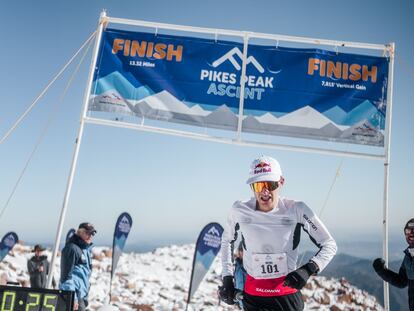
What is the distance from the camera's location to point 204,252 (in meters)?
9.37

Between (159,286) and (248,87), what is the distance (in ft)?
33.0

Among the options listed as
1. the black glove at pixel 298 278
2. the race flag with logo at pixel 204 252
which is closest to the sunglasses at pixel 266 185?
the black glove at pixel 298 278

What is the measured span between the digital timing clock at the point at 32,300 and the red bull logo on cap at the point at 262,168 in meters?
2.10

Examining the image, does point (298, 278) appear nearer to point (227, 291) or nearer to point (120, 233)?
point (227, 291)

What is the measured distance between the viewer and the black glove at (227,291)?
3.15 m

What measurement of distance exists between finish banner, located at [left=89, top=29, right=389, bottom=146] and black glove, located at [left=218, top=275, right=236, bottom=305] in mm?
3828

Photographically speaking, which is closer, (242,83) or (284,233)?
(284,233)

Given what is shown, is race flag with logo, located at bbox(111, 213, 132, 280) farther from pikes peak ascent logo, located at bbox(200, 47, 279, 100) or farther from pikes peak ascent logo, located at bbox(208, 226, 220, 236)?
pikes peak ascent logo, located at bbox(200, 47, 279, 100)

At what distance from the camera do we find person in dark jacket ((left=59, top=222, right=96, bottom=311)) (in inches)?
217

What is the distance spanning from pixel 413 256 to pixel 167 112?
4497 mm

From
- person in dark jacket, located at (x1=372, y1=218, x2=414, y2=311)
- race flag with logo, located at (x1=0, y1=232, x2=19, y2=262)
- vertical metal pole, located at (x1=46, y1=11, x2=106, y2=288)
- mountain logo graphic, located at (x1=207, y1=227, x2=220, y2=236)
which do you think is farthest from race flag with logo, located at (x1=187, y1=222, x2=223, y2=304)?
race flag with logo, located at (x1=0, y1=232, x2=19, y2=262)

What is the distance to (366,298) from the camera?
1393cm

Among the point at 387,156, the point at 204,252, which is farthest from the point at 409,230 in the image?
the point at 204,252

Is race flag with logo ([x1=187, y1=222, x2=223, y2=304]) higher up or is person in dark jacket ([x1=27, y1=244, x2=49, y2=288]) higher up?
race flag with logo ([x1=187, y1=222, x2=223, y2=304])
